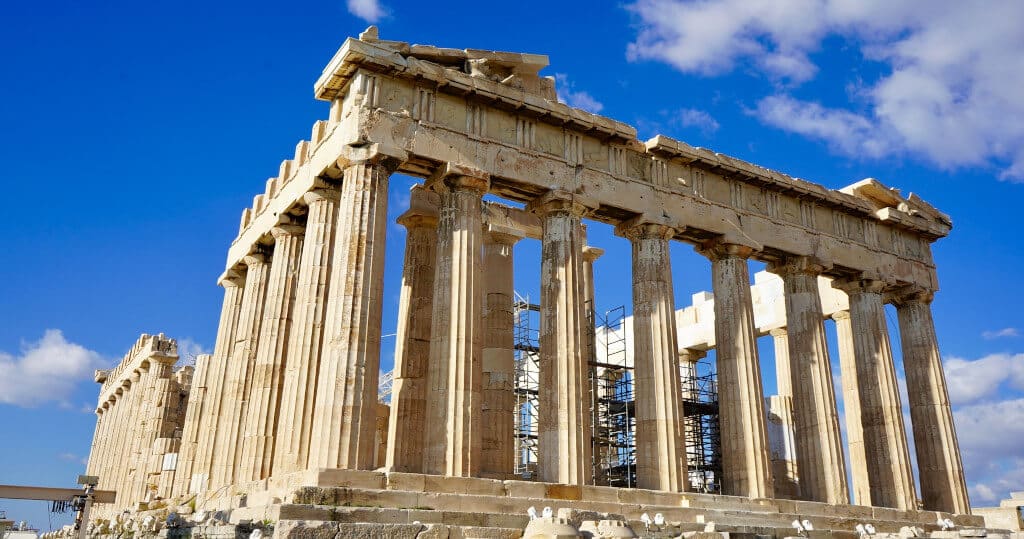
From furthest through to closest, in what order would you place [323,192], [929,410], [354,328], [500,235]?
[929,410] → [500,235] → [323,192] → [354,328]

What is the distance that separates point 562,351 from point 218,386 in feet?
37.8

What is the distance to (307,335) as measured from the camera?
2112 centimetres

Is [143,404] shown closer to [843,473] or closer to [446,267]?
[446,267]

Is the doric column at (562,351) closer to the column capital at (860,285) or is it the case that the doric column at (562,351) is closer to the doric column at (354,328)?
the doric column at (354,328)

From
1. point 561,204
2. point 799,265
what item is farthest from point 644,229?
point 799,265

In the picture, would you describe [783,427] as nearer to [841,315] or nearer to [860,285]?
[841,315]

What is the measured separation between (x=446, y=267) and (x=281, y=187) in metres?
7.42

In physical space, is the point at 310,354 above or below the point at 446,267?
below

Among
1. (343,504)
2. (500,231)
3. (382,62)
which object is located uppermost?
(382,62)

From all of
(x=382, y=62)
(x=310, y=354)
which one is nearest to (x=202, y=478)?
(x=310, y=354)

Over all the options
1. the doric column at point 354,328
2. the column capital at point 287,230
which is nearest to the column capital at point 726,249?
the doric column at point 354,328

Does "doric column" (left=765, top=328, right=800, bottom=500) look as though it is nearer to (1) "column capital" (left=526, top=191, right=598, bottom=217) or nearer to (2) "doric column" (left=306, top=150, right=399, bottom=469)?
(1) "column capital" (left=526, top=191, right=598, bottom=217)

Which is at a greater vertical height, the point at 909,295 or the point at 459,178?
the point at 909,295

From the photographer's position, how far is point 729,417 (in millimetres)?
24938
